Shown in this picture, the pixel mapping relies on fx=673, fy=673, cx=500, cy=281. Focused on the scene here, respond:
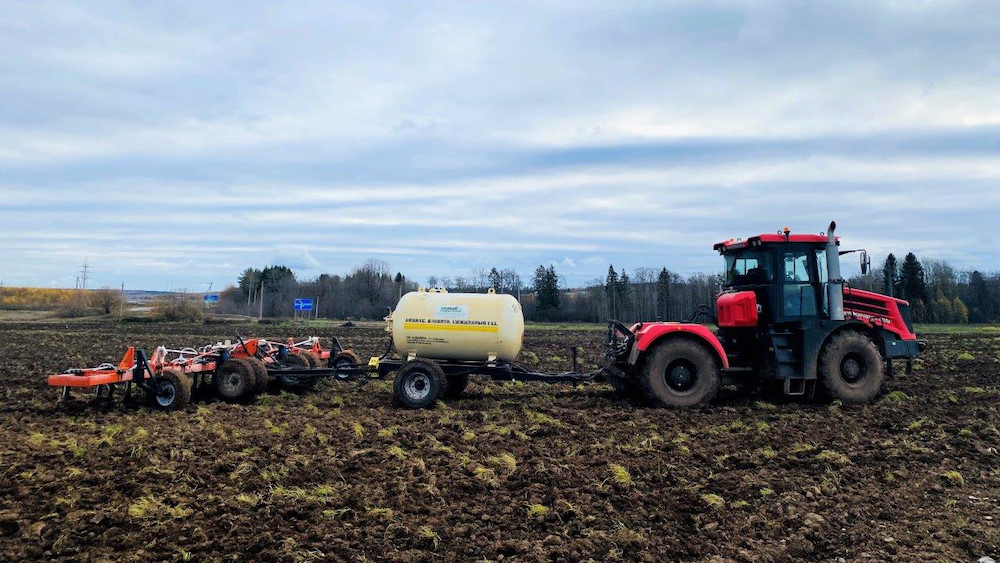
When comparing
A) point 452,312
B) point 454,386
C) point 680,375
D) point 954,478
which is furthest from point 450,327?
point 954,478

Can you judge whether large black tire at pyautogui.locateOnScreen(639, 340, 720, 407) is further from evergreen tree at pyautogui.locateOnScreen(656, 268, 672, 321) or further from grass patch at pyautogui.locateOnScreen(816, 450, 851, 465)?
evergreen tree at pyautogui.locateOnScreen(656, 268, 672, 321)

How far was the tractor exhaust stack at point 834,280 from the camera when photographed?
488 inches

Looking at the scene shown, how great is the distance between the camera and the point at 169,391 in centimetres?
1263

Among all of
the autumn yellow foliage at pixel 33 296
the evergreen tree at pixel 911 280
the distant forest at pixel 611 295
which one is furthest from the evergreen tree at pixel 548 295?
the autumn yellow foliage at pixel 33 296

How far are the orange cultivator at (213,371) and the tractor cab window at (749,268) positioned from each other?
780 cm

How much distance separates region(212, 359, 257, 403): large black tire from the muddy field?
627 millimetres

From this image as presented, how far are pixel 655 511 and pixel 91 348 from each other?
2687cm

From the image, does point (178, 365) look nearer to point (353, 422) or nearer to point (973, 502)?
point (353, 422)

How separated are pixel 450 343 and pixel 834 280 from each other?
287 inches

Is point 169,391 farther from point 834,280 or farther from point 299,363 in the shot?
point 834,280

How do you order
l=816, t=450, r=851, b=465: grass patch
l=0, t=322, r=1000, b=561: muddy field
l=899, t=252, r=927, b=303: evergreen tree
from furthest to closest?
l=899, t=252, r=927, b=303: evergreen tree, l=816, t=450, r=851, b=465: grass patch, l=0, t=322, r=1000, b=561: muddy field

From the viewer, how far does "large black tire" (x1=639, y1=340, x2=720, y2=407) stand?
1219 centimetres

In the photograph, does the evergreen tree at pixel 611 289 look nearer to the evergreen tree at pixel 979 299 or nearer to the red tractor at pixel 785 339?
the evergreen tree at pixel 979 299

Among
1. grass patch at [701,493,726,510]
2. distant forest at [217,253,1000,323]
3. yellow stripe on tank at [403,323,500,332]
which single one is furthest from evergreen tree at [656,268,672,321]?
grass patch at [701,493,726,510]
